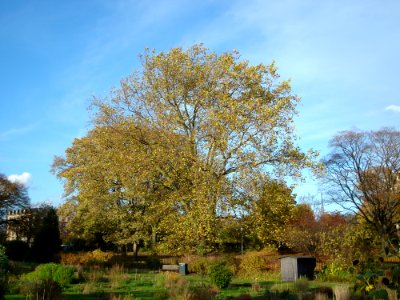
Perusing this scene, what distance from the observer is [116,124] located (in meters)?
26.1

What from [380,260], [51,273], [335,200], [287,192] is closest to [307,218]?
[335,200]

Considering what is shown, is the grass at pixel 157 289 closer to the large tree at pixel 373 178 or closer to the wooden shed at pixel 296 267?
the wooden shed at pixel 296 267

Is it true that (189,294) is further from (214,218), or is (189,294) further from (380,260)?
(214,218)

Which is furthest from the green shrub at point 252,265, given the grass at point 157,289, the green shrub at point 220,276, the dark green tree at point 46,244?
the dark green tree at point 46,244

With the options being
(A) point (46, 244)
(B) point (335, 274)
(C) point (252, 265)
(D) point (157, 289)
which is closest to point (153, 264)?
(C) point (252, 265)

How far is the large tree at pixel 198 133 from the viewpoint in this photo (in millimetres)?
21375

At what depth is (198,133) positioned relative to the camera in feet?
77.0

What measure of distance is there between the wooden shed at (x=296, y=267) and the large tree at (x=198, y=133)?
3.95 metres

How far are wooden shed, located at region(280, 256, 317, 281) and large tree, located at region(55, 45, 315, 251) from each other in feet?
13.0

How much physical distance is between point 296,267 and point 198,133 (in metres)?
8.74

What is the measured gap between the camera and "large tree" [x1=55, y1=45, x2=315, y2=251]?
2138cm

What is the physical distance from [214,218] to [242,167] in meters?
2.89

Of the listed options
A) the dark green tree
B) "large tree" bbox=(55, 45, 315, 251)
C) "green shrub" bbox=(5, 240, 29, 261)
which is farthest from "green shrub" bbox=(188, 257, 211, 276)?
"green shrub" bbox=(5, 240, 29, 261)

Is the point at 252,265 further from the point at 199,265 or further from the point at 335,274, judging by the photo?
the point at 335,274
